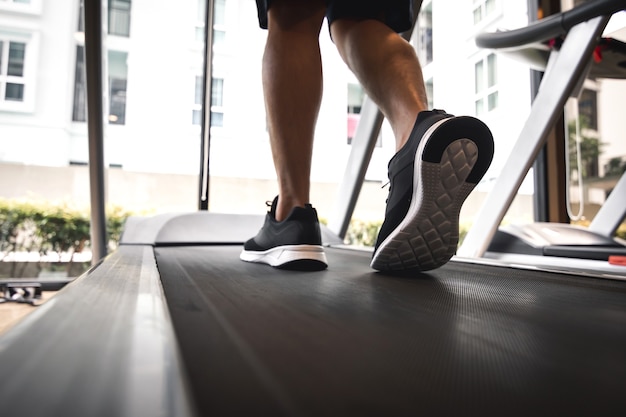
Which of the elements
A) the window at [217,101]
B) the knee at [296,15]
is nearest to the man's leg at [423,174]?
the knee at [296,15]

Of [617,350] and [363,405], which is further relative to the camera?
[617,350]

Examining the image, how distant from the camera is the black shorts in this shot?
1108 mm

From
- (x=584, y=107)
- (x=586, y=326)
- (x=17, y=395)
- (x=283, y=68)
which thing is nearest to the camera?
(x=17, y=395)

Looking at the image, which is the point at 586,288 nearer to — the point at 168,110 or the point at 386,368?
the point at 386,368

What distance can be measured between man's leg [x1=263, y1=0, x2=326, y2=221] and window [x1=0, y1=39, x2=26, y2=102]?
2271 millimetres

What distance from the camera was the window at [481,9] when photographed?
309cm

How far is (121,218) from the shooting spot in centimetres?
302

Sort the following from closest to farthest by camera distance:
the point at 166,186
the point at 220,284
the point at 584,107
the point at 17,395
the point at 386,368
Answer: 1. the point at 17,395
2. the point at 386,368
3. the point at 220,284
4. the point at 166,186
5. the point at 584,107

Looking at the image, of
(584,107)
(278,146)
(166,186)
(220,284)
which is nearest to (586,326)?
(220,284)

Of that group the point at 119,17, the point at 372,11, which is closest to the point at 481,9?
the point at 372,11

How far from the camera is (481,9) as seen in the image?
3.11 m

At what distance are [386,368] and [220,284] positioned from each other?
0.48 meters

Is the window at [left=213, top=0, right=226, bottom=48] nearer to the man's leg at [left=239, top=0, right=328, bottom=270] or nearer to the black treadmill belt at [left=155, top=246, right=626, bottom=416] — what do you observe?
the man's leg at [left=239, top=0, right=328, bottom=270]

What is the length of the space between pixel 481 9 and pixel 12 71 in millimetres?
3153
